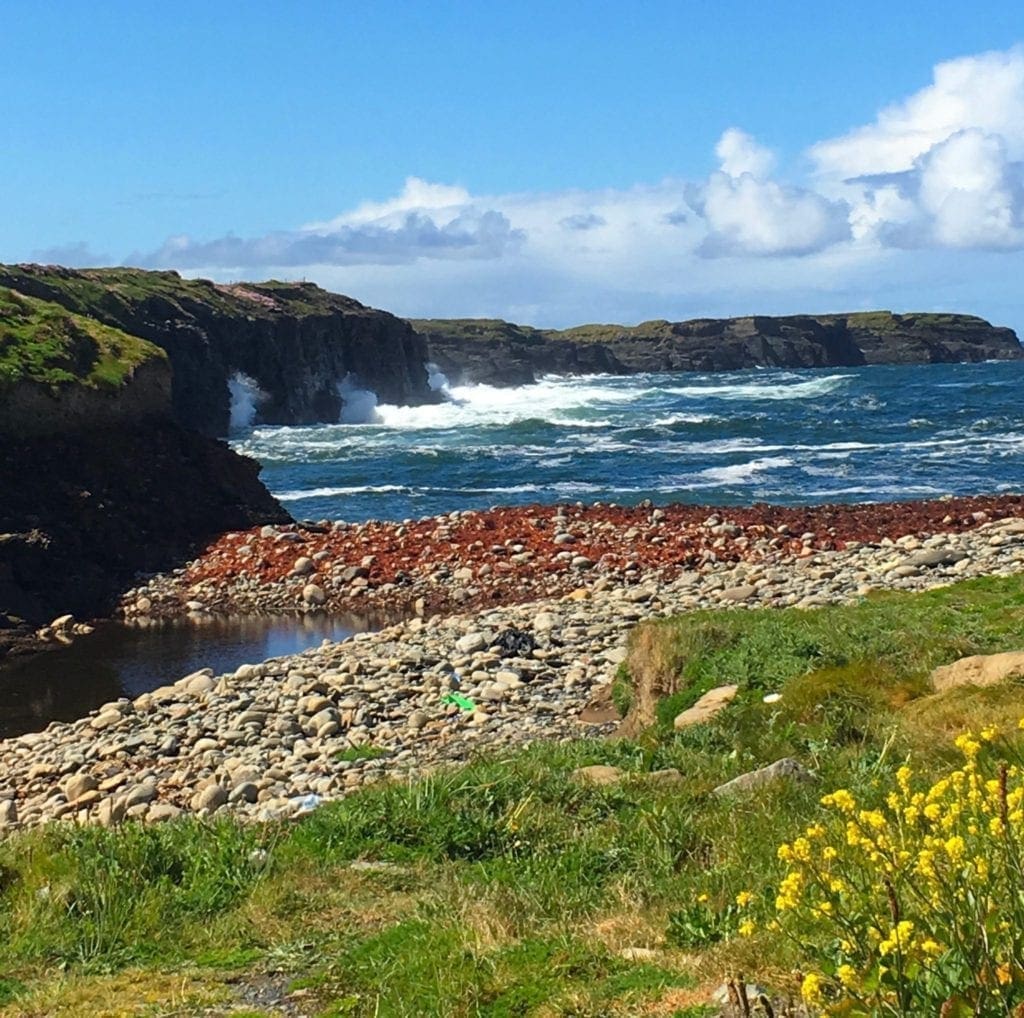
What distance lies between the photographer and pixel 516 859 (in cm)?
720

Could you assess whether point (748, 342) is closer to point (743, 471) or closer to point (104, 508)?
point (743, 471)

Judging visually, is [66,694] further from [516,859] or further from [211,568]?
[516,859]

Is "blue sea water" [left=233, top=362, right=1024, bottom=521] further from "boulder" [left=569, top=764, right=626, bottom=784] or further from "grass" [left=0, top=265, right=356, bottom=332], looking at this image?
"boulder" [left=569, top=764, right=626, bottom=784]

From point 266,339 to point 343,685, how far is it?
59976 mm

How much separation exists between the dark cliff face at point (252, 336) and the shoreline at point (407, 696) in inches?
1528

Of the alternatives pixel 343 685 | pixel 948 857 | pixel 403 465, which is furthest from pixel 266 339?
pixel 948 857

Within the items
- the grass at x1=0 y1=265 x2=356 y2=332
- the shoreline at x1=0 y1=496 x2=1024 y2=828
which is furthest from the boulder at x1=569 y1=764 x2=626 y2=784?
the grass at x1=0 y1=265 x2=356 y2=332

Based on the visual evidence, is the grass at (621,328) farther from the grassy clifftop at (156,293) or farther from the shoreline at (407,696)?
the shoreline at (407,696)

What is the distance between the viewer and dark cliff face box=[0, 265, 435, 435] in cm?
5981

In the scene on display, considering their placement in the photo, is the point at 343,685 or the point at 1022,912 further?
the point at 343,685

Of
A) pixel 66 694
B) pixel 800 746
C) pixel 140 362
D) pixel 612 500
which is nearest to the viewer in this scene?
pixel 800 746

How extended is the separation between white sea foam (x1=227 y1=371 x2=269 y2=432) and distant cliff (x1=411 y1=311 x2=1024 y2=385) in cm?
6156


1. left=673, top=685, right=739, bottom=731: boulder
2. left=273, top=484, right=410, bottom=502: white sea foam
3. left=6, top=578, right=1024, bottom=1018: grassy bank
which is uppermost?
left=6, top=578, right=1024, bottom=1018: grassy bank

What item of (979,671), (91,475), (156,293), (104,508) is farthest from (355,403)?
(979,671)
